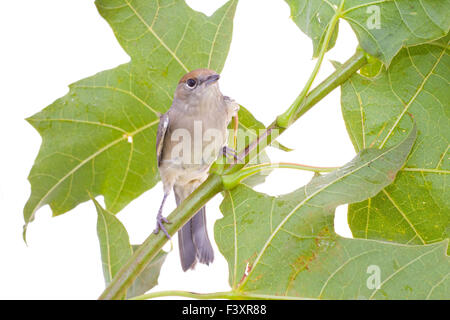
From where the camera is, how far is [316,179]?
48.3 inches

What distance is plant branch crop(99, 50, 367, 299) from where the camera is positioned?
3.89 feet

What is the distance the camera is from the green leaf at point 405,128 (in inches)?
54.0

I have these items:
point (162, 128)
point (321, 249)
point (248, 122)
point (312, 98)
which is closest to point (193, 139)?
point (162, 128)

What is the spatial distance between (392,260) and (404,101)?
48 centimetres

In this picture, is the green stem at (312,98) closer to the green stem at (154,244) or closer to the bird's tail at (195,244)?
the green stem at (154,244)

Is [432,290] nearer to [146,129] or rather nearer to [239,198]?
[239,198]

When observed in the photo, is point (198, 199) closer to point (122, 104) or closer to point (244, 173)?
point (244, 173)

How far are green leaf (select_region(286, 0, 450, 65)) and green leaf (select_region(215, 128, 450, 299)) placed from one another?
25cm

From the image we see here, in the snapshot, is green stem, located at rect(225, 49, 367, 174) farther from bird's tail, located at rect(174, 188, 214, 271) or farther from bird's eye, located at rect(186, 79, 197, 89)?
bird's tail, located at rect(174, 188, 214, 271)

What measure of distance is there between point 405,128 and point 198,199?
1.99 feet

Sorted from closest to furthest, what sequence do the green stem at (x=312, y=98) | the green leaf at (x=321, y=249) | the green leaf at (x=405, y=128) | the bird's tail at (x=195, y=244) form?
1. the green leaf at (x=321, y=249)
2. the green stem at (x=312, y=98)
3. the green leaf at (x=405, y=128)
4. the bird's tail at (x=195, y=244)

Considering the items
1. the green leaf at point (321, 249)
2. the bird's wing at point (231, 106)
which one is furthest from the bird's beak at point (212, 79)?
the green leaf at point (321, 249)

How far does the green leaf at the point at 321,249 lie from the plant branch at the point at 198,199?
0.06m
